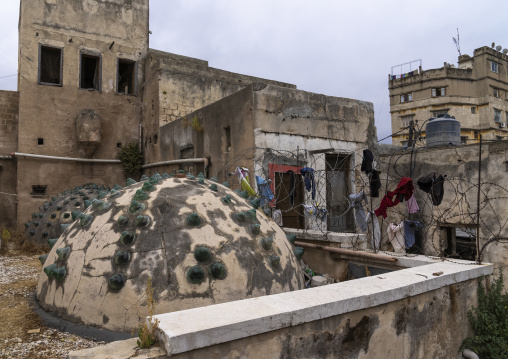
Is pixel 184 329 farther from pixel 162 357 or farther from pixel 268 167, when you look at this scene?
pixel 268 167

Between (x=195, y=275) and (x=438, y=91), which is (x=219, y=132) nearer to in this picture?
(x=195, y=275)

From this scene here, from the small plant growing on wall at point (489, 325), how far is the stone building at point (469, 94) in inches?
1290

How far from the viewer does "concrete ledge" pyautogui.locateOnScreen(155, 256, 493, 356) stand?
2.56 meters

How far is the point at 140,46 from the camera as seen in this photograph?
1752 centimetres

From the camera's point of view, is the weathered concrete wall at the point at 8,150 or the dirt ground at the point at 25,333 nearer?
the dirt ground at the point at 25,333

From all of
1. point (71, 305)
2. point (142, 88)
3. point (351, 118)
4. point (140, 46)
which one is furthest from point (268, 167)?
point (140, 46)

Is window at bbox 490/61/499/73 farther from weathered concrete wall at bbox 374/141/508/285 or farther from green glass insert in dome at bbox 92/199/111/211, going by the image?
green glass insert in dome at bbox 92/199/111/211

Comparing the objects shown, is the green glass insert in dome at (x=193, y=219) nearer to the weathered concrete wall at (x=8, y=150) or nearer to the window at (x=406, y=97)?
the weathered concrete wall at (x=8, y=150)

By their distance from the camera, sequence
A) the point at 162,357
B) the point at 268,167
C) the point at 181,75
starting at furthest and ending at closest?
the point at 181,75 → the point at 268,167 → the point at 162,357

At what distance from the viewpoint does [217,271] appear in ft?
13.2

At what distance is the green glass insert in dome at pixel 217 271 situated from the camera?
13.2ft

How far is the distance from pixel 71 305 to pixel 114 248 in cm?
76

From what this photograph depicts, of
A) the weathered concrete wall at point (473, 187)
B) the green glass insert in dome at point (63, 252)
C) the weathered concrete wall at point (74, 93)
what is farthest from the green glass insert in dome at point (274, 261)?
the weathered concrete wall at point (74, 93)

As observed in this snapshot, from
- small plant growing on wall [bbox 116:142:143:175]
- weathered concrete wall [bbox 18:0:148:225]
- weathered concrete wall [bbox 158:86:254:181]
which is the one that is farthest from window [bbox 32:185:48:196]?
weathered concrete wall [bbox 158:86:254:181]
